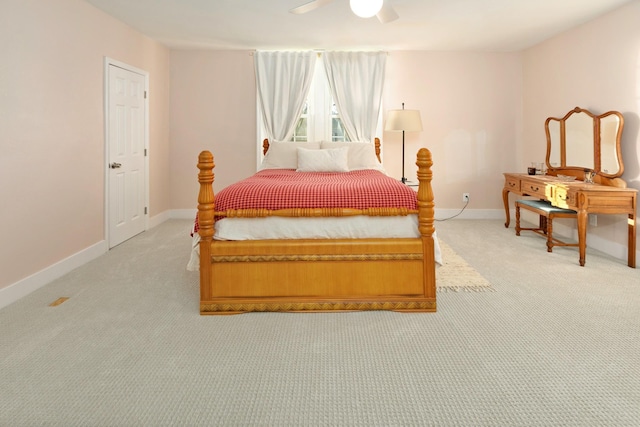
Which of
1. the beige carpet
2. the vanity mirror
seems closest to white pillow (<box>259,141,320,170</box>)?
the beige carpet

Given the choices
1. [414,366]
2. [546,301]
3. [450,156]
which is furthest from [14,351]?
[450,156]

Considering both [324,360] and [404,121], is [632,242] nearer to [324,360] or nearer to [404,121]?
Result: [404,121]

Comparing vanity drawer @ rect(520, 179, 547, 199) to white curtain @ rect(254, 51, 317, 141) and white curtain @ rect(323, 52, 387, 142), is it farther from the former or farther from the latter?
white curtain @ rect(254, 51, 317, 141)

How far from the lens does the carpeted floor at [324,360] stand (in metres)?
1.76

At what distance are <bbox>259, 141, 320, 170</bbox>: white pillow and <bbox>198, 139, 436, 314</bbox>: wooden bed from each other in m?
2.41

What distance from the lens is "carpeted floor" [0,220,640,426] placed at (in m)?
1.76

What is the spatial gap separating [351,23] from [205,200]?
3016mm

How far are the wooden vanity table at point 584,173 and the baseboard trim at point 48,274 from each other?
4.41 metres

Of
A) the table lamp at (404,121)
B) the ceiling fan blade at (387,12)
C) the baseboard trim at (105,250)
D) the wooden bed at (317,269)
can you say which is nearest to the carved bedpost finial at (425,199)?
the wooden bed at (317,269)

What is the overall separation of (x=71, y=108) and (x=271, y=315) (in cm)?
261

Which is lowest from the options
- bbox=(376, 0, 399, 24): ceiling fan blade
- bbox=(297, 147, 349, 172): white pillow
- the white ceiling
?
bbox=(297, 147, 349, 172): white pillow

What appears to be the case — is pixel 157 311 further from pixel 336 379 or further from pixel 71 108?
pixel 71 108

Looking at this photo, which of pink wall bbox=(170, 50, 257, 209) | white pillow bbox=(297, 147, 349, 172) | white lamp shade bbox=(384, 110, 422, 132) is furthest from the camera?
pink wall bbox=(170, 50, 257, 209)

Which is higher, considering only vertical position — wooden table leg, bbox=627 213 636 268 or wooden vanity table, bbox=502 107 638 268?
wooden vanity table, bbox=502 107 638 268
